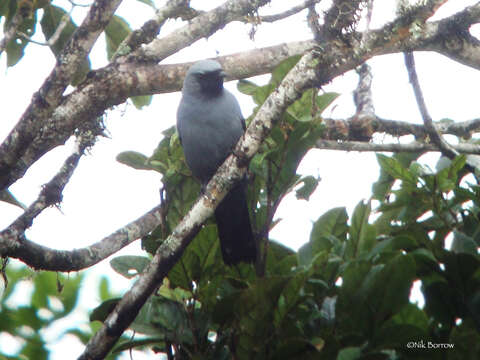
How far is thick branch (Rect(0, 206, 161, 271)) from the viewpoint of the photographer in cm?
384

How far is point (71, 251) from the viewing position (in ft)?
13.4

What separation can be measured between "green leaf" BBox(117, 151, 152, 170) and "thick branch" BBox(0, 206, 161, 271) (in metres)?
0.49

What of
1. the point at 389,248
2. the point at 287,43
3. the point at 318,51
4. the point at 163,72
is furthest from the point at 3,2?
the point at 389,248

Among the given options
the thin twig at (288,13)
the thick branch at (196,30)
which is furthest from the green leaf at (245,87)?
the thin twig at (288,13)

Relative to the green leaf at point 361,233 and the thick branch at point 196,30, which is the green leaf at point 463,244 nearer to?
the green leaf at point 361,233

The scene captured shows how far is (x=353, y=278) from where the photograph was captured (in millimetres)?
2607

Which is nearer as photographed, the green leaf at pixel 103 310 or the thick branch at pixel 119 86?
the green leaf at pixel 103 310

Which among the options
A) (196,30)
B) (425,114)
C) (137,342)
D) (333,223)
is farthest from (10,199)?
(425,114)

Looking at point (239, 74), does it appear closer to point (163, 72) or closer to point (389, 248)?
point (163, 72)

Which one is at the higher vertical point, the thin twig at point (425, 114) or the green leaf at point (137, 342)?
the thin twig at point (425, 114)

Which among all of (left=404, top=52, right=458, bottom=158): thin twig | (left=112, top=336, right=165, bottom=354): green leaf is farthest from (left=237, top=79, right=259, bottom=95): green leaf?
(left=112, top=336, right=165, bottom=354): green leaf

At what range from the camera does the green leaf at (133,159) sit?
14.0 feet

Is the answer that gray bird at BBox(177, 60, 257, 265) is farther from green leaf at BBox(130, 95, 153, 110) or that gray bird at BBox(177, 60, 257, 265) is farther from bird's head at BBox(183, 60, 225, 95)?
green leaf at BBox(130, 95, 153, 110)

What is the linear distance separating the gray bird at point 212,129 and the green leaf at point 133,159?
11.4 inches
